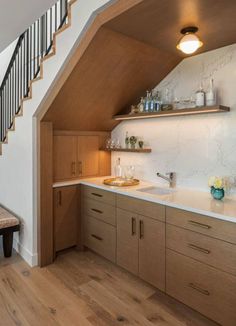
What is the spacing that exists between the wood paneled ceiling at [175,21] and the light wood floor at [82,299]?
7.59ft

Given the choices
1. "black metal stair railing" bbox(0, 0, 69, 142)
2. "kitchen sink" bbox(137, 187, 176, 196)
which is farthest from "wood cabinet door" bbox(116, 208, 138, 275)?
"black metal stair railing" bbox(0, 0, 69, 142)

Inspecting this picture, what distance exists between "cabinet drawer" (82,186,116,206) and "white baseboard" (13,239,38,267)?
2.94 feet

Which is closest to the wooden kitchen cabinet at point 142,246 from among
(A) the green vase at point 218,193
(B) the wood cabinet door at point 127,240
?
(B) the wood cabinet door at point 127,240

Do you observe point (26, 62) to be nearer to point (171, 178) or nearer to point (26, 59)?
point (26, 59)

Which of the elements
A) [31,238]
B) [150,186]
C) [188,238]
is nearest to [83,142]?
[150,186]

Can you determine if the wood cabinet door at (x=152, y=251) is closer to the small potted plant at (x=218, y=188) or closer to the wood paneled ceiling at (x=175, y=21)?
the small potted plant at (x=218, y=188)

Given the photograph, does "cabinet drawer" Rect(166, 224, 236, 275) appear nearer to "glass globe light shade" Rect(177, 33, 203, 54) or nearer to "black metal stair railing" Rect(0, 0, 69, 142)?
"glass globe light shade" Rect(177, 33, 203, 54)

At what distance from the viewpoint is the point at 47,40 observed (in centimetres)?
323

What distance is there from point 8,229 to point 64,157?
1065 millimetres

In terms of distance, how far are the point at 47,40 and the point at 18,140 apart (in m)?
1.39

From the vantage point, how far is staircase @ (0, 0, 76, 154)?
115 inches

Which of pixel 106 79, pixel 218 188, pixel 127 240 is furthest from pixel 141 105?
pixel 127 240

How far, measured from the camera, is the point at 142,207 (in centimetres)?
232

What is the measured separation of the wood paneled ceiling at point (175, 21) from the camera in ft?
5.39
